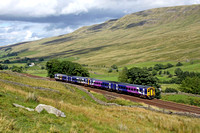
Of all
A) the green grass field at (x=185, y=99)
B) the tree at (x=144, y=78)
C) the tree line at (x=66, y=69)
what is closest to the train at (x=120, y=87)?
the green grass field at (x=185, y=99)

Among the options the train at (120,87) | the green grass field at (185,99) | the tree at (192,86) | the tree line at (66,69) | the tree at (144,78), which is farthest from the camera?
the tree line at (66,69)

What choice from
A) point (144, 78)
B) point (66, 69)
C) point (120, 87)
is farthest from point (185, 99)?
point (66, 69)

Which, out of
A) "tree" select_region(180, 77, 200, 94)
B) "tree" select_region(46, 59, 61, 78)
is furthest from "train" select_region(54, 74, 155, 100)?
"tree" select_region(180, 77, 200, 94)

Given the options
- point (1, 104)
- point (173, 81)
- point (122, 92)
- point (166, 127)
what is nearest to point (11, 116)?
point (1, 104)

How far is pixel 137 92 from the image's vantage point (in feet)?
156

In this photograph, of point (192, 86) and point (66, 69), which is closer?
point (192, 86)

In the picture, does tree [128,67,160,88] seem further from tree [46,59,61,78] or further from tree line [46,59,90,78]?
tree [46,59,61,78]

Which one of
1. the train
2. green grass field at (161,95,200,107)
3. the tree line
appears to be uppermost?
the tree line

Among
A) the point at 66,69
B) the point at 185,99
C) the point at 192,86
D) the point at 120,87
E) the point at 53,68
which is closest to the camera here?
the point at 120,87

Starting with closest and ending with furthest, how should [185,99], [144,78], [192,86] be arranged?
1. [185,99]
2. [144,78]
3. [192,86]

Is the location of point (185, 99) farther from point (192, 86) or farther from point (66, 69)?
point (66, 69)

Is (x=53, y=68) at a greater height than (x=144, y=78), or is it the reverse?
(x=53, y=68)

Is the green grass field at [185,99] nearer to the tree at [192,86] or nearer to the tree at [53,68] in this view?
the tree at [192,86]

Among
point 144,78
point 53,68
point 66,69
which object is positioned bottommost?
point 144,78
